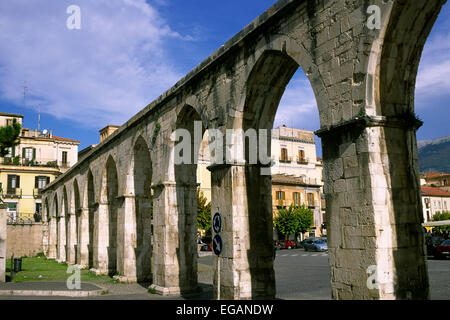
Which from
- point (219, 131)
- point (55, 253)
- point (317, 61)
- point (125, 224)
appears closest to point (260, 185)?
Result: point (219, 131)

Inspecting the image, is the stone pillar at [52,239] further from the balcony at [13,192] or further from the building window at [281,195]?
the building window at [281,195]

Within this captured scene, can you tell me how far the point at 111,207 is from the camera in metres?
18.7

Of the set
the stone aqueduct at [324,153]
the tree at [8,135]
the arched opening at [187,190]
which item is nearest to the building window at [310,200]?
the stone aqueduct at [324,153]

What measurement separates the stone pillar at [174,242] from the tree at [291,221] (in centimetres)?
2967

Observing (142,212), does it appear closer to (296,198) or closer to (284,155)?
(296,198)

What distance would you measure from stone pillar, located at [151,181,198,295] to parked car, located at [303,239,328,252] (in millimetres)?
21858

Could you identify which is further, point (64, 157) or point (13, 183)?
point (64, 157)

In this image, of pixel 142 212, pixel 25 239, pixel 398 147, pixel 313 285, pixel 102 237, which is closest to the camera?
pixel 398 147

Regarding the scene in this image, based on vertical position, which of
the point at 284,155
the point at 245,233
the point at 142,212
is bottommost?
the point at 245,233

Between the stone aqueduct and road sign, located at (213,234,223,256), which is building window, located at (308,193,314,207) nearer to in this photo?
the stone aqueduct

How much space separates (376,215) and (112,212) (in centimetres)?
1453

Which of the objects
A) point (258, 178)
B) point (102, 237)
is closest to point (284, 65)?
point (258, 178)

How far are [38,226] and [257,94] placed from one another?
3068 cm

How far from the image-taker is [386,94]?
646 centimetres
